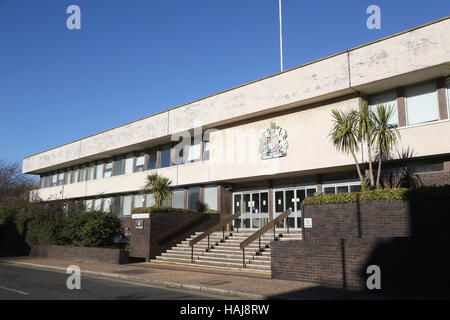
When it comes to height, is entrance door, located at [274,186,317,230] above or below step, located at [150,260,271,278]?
above

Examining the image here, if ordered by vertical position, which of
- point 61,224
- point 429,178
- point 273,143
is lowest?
point 61,224

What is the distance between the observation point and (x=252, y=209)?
77.0 feet

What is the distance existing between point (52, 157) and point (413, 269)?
37974mm

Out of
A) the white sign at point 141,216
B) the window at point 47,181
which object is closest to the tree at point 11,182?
the window at point 47,181

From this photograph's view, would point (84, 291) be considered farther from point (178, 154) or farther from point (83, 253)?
point (178, 154)

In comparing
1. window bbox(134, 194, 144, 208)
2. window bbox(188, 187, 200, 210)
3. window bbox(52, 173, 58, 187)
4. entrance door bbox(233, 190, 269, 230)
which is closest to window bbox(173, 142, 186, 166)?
window bbox(188, 187, 200, 210)

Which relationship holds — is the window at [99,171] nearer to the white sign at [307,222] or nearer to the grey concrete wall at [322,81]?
the grey concrete wall at [322,81]

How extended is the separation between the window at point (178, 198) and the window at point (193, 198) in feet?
2.32

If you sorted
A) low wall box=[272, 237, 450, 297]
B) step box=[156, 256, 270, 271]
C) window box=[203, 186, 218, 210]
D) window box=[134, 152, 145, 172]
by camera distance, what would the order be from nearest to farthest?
low wall box=[272, 237, 450, 297] < step box=[156, 256, 270, 271] < window box=[203, 186, 218, 210] < window box=[134, 152, 145, 172]

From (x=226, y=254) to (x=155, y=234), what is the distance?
175 inches

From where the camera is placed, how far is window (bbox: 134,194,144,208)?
99.3 ft

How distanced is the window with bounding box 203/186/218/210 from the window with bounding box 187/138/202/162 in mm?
2136

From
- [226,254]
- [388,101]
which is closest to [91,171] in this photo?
[226,254]

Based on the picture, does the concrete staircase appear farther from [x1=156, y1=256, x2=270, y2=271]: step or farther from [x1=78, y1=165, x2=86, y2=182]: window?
[x1=78, y1=165, x2=86, y2=182]: window
